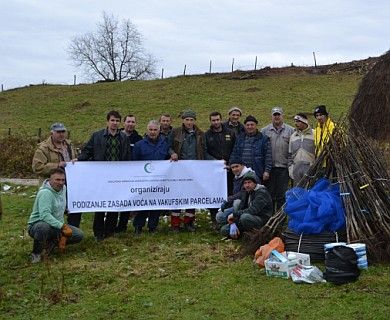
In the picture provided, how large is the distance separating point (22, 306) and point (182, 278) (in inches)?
75.5

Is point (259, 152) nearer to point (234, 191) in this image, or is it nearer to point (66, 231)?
point (234, 191)

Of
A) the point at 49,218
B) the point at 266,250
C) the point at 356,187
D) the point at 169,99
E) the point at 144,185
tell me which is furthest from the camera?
the point at 169,99

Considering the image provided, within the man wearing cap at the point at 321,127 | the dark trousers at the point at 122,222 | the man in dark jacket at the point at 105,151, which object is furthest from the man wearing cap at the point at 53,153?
the man wearing cap at the point at 321,127

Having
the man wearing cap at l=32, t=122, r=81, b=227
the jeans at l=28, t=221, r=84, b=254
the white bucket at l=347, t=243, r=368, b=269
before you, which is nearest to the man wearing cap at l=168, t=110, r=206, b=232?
the man wearing cap at l=32, t=122, r=81, b=227

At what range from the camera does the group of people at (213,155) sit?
913 cm

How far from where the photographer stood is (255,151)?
10.1 meters

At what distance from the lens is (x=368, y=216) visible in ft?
26.3

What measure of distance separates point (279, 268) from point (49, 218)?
10.5 ft

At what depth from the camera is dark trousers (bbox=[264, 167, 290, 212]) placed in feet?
34.1

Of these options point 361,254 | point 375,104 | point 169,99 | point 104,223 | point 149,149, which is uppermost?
point 169,99

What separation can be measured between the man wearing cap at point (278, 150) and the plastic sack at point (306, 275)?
3108 mm

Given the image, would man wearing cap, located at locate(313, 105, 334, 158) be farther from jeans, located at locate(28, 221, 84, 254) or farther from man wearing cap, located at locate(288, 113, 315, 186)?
jeans, located at locate(28, 221, 84, 254)

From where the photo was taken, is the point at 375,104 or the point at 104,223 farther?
the point at 375,104

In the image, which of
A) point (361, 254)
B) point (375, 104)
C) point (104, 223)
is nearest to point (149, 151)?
point (104, 223)
